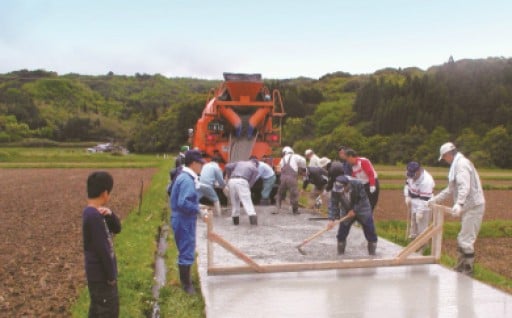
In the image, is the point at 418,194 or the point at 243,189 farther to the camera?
the point at 243,189

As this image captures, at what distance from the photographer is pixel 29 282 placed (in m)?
7.14

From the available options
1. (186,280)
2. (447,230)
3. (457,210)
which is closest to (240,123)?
(447,230)

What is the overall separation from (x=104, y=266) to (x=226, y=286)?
2.69 metres

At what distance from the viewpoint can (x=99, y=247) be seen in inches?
171

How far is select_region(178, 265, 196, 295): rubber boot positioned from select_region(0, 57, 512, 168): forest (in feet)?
125

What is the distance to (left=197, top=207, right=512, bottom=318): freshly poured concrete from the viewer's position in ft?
19.2

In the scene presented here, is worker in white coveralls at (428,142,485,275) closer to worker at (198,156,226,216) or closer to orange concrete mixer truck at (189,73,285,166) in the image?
worker at (198,156,226,216)

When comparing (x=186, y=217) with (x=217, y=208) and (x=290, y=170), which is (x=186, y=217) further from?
(x=290, y=170)

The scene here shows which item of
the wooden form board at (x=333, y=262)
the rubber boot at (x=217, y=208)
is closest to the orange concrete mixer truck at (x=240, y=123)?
the rubber boot at (x=217, y=208)

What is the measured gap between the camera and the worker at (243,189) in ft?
37.7

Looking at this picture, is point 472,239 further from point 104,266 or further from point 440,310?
point 104,266

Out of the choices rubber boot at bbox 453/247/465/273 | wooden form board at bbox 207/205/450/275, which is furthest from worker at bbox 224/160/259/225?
rubber boot at bbox 453/247/465/273

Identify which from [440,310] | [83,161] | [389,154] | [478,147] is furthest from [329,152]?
[440,310]

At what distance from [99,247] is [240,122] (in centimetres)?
1112
